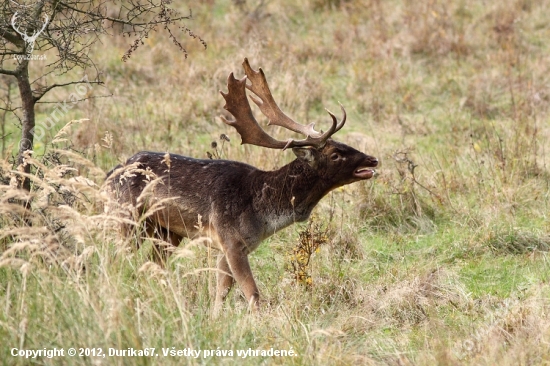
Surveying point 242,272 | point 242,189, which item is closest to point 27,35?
Result: point 242,189

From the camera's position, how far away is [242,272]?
6.55 m

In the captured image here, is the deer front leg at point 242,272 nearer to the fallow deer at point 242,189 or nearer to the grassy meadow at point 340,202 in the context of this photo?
the fallow deer at point 242,189

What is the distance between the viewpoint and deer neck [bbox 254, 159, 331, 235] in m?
6.75

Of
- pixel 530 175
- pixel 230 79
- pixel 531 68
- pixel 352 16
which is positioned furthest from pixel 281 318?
pixel 352 16

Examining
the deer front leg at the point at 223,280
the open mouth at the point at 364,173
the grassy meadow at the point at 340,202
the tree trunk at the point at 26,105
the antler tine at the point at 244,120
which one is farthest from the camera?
the tree trunk at the point at 26,105

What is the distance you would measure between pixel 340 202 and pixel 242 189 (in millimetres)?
2261

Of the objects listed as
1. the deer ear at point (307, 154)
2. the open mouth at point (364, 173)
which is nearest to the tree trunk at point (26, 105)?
the deer ear at point (307, 154)

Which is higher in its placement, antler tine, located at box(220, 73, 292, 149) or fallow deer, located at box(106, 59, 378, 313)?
antler tine, located at box(220, 73, 292, 149)

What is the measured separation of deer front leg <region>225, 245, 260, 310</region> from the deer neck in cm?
34

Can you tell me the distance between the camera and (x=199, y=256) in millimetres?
7078

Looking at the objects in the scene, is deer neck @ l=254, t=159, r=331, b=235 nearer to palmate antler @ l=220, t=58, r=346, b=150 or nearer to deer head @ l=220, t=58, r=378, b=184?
deer head @ l=220, t=58, r=378, b=184

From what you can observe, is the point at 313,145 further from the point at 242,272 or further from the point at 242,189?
the point at 242,272

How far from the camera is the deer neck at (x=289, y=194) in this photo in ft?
22.1

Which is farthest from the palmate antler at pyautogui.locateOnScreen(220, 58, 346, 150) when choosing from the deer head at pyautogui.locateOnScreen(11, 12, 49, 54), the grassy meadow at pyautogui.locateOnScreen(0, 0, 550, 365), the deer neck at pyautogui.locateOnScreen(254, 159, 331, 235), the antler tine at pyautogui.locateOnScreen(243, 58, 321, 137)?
the deer head at pyautogui.locateOnScreen(11, 12, 49, 54)
